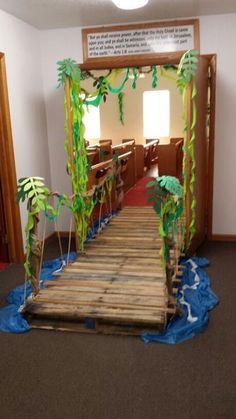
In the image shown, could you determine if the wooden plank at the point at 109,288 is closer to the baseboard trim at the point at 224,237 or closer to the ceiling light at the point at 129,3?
the baseboard trim at the point at 224,237

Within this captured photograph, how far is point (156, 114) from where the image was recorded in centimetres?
1007

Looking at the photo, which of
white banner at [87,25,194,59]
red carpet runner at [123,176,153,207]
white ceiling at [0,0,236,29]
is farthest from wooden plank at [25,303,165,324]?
red carpet runner at [123,176,153,207]

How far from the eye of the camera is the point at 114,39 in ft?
12.7

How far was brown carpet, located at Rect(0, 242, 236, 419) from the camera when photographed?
5.67 ft

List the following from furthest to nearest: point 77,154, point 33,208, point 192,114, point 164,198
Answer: point 77,154 → point 192,114 → point 33,208 → point 164,198

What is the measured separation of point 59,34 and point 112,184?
1945mm

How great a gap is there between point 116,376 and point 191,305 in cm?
88

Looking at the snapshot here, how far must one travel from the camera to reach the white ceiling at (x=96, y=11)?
128 inches

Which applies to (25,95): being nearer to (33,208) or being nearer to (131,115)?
(33,208)

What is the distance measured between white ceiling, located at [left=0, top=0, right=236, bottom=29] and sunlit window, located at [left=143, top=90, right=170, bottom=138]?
6341mm

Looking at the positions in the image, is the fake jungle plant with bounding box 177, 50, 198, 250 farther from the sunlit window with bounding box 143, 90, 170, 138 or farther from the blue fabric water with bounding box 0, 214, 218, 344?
the sunlit window with bounding box 143, 90, 170, 138

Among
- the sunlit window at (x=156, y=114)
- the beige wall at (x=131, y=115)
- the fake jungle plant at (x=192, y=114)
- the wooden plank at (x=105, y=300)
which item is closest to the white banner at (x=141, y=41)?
the fake jungle plant at (x=192, y=114)

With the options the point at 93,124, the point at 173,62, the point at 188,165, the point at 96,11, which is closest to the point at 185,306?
the point at 188,165

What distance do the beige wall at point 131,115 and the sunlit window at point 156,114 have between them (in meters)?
0.11
